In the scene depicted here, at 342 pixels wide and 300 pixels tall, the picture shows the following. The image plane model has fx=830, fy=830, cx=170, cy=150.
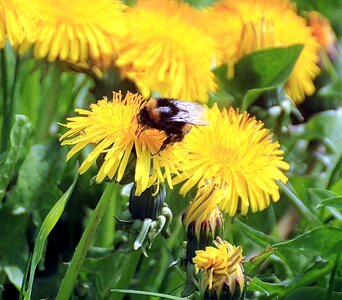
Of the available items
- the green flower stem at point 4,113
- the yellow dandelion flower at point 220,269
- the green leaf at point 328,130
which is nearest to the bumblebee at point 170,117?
the yellow dandelion flower at point 220,269

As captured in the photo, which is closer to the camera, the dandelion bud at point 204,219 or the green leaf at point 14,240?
the dandelion bud at point 204,219

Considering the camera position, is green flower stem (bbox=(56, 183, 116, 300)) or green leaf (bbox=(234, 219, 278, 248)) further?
green leaf (bbox=(234, 219, 278, 248))

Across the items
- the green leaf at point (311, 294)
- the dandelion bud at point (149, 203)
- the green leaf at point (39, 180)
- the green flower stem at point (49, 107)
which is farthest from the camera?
the green flower stem at point (49, 107)

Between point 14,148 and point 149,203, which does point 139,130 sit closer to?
point 149,203

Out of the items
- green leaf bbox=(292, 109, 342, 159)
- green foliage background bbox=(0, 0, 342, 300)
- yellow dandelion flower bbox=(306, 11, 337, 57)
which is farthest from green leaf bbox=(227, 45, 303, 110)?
yellow dandelion flower bbox=(306, 11, 337, 57)

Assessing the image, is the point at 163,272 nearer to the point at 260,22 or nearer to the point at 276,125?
the point at 276,125

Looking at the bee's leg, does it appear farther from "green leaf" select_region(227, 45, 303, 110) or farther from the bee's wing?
"green leaf" select_region(227, 45, 303, 110)

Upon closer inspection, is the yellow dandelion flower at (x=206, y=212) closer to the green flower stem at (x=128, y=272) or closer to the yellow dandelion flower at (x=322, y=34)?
the green flower stem at (x=128, y=272)
